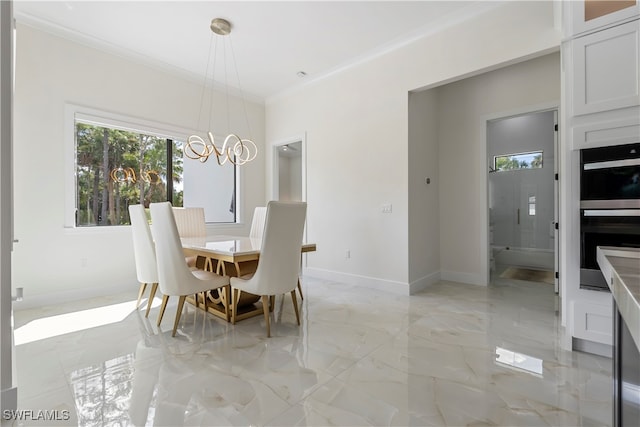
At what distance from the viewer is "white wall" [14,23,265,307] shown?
3.07 meters

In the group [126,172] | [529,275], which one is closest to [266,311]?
[126,172]

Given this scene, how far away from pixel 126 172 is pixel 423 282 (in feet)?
14.4

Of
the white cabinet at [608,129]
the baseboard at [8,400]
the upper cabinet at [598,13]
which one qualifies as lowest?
the baseboard at [8,400]

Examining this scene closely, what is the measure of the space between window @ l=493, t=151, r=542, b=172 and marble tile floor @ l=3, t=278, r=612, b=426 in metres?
3.62

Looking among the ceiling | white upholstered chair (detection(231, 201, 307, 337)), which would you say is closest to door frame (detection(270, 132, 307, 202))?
the ceiling

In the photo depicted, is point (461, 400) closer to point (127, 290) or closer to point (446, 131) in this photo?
point (446, 131)

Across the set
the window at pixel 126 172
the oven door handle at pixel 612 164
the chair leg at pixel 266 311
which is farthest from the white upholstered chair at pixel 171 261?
the oven door handle at pixel 612 164

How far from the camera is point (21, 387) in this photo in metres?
1.67

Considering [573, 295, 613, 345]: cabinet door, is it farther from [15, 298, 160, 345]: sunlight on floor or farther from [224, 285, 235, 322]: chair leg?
[15, 298, 160, 345]: sunlight on floor

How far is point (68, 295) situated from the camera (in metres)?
3.32

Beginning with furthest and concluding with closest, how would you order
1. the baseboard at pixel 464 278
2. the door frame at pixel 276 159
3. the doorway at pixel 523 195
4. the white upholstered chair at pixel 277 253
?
the doorway at pixel 523 195
the door frame at pixel 276 159
the baseboard at pixel 464 278
the white upholstered chair at pixel 277 253

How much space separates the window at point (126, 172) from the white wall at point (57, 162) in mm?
216

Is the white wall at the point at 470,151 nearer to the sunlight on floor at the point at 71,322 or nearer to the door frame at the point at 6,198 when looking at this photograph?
the sunlight on floor at the point at 71,322

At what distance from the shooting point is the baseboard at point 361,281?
3.60m
